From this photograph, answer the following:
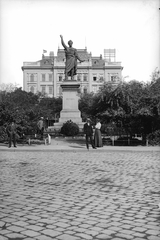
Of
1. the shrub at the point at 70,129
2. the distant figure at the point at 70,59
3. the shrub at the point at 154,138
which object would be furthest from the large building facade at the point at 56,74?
the shrub at the point at 154,138

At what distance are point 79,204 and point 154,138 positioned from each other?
14.1 m

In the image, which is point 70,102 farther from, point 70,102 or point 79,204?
point 79,204

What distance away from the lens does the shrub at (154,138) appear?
728 inches

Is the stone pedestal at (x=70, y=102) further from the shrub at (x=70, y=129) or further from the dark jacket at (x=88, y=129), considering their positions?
the dark jacket at (x=88, y=129)

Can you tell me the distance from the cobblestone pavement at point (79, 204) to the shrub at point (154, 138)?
972 centimetres

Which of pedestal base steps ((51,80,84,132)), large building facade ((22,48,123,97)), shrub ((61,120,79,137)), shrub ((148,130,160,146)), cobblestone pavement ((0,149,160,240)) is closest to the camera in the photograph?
cobblestone pavement ((0,149,160,240))

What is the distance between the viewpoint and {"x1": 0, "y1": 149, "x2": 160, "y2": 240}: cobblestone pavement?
3.93 meters

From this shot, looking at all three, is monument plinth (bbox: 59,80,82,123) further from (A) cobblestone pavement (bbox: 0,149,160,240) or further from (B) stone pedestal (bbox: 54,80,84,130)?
(A) cobblestone pavement (bbox: 0,149,160,240)

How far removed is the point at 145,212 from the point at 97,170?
449 cm

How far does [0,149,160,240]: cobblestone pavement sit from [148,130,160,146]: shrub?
9.72 m

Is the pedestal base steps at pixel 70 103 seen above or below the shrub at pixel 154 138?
above

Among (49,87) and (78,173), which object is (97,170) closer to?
(78,173)

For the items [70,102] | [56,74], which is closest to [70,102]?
[70,102]

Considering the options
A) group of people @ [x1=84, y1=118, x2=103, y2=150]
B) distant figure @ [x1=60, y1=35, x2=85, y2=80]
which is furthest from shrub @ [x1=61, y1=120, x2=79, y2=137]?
group of people @ [x1=84, y1=118, x2=103, y2=150]
